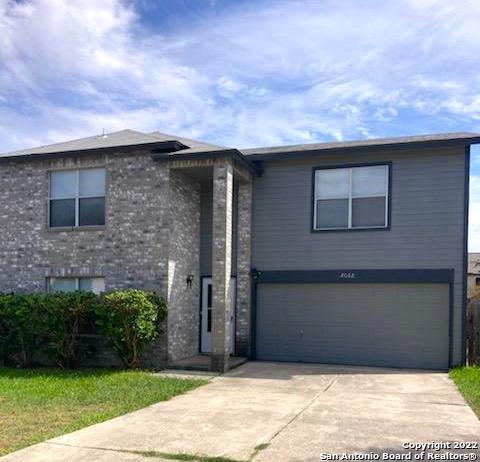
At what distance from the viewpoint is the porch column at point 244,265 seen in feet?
42.5

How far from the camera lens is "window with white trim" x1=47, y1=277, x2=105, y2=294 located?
12523mm

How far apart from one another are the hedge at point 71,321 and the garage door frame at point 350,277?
2.55 meters

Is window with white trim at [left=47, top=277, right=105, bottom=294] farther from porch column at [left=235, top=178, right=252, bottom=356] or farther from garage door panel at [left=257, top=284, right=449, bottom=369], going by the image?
garage door panel at [left=257, top=284, right=449, bottom=369]

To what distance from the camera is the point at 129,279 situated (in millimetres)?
12086

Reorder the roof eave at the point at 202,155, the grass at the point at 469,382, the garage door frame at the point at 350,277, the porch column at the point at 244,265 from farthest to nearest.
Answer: the porch column at the point at 244,265, the garage door frame at the point at 350,277, the roof eave at the point at 202,155, the grass at the point at 469,382

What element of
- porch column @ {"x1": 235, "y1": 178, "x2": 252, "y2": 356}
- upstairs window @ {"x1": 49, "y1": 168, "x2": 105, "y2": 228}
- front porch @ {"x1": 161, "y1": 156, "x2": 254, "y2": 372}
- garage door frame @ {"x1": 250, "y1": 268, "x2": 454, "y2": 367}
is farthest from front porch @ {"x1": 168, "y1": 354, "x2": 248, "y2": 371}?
upstairs window @ {"x1": 49, "y1": 168, "x2": 105, "y2": 228}

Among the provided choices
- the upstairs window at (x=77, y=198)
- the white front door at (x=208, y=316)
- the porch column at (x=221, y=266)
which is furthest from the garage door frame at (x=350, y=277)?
the upstairs window at (x=77, y=198)

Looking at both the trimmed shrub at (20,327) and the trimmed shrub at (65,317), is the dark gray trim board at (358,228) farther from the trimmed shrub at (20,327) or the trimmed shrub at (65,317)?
the trimmed shrub at (20,327)

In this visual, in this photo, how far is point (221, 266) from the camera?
11320 millimetres

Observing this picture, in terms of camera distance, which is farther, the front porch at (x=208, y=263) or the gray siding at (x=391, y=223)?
the gray siding at (x=391, y=223)

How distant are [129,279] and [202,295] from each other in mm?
2170

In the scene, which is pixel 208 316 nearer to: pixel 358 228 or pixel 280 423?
pixel 358 228

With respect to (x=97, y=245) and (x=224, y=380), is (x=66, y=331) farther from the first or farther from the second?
(x=224, y=380)

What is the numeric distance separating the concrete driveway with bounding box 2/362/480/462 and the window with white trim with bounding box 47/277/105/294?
411 cm
